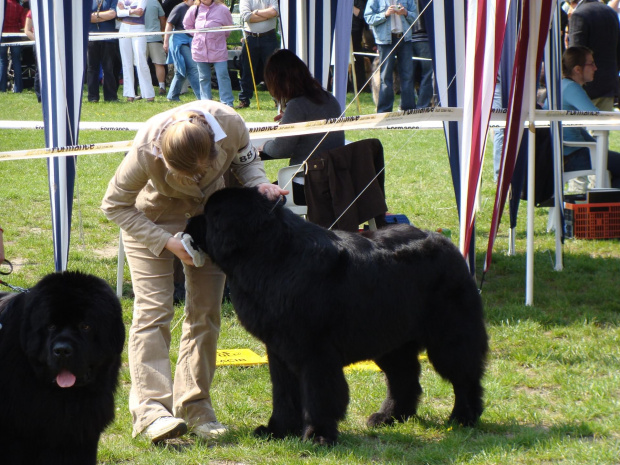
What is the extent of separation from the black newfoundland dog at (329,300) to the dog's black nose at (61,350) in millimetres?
830

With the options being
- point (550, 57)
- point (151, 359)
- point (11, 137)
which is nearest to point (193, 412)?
point (151, 359)

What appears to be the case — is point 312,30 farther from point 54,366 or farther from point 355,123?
point 54,366

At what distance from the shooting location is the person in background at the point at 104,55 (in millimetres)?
15148

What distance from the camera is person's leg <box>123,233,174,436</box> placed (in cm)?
369

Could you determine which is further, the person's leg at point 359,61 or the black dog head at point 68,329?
the person's leg at point 359,61

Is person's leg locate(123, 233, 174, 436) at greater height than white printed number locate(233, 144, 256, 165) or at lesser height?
lesser

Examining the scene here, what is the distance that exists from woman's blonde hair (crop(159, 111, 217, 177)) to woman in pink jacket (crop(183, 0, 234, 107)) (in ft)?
37.7

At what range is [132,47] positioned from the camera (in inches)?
599

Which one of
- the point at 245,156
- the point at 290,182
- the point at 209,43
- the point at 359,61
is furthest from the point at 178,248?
the point at 359,61

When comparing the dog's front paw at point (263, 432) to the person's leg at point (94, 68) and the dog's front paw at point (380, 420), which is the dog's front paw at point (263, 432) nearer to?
the dog's front paw at point (380, 420)

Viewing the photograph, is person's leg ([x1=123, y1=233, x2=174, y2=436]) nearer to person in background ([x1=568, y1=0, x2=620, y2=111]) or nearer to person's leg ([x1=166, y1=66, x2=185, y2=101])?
person in background ([x1=568, y1=0, x2=620, y2=111])

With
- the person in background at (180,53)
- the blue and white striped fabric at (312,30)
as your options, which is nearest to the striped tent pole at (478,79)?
the blue and white striped fabric at (312,30)

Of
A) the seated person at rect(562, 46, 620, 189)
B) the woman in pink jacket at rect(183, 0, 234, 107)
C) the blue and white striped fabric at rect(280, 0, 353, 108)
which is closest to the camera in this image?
the blue and white striped fabric at rect(280, 0, 353, 108)

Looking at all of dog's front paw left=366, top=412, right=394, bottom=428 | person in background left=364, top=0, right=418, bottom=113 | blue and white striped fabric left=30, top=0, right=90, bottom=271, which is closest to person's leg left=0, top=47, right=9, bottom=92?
person in background left=364, top=0, right=418, bottom=113
